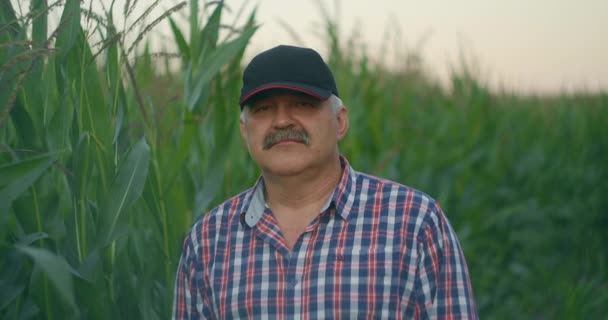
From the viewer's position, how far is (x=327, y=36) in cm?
616

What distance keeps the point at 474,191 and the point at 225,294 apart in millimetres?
4507

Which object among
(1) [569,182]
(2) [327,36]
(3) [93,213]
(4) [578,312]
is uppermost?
(2) [327,36]

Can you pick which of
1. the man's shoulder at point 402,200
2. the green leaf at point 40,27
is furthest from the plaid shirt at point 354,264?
the green leaf at point 40,27

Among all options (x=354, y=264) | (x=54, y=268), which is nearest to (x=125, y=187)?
(x=54, y=268)

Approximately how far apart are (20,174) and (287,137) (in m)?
0.66

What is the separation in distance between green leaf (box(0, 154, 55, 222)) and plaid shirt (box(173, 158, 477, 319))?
0.49m

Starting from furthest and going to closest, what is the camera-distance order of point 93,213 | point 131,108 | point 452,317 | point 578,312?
point 578,312, point 131,108, point 93,213, point 452,317

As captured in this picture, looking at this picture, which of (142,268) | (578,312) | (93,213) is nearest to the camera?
(93,213)

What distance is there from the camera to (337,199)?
224cm

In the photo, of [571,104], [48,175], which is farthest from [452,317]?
[571,104]

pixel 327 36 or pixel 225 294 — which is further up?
pixel 327 36

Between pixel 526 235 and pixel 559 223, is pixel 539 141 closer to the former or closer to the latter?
pixel 559 223

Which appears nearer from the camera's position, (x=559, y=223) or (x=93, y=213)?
(x=93, y=213)

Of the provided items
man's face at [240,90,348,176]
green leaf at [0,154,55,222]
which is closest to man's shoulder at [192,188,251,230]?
man's face at [240,90,348,176]
